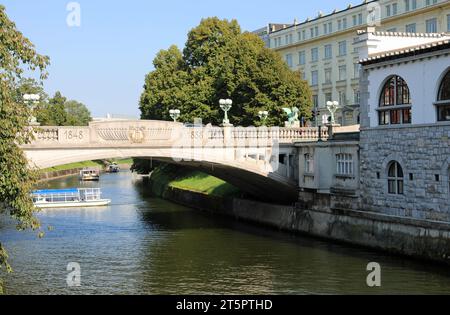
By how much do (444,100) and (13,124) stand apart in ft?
59.5

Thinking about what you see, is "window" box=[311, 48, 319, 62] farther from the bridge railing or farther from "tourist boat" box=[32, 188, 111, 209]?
the bridge railing

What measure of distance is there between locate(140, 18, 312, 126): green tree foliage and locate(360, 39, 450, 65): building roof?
2328 cm

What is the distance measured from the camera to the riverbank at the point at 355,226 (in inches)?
1074

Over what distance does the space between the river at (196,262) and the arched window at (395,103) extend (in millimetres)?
5917

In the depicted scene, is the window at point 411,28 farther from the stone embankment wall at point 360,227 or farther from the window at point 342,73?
the stone embankment wall at point 360,227

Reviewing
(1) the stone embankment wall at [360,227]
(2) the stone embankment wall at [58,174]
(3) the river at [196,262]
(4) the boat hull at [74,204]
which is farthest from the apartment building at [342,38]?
(2) the stone embankment wall at [58,174]

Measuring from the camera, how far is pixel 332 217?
34.4 m

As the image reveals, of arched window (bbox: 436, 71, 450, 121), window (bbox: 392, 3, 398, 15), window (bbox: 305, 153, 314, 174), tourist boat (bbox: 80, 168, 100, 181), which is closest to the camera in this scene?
arched window (bbox: 436, 71, 450, 121)

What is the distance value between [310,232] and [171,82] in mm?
34612

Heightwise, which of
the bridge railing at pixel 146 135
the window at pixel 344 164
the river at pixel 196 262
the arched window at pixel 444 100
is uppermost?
the arched window at pixel 444 100

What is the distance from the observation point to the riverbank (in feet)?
89.5

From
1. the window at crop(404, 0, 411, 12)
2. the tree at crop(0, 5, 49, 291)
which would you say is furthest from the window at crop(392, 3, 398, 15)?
the tree at crop(0, 5, 49, 291)
